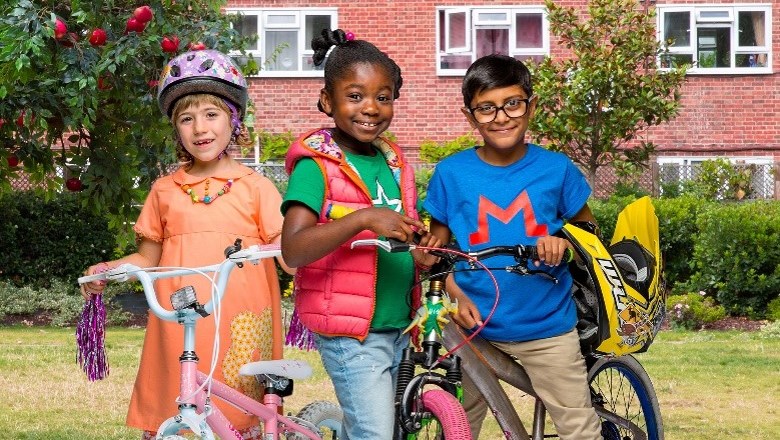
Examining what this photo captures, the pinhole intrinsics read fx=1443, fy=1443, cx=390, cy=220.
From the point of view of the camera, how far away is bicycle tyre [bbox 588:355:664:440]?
523cm

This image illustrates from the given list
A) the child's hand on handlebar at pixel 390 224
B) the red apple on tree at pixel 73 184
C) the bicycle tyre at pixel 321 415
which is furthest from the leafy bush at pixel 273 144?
the child's hand on handlebar at pixel 390 224

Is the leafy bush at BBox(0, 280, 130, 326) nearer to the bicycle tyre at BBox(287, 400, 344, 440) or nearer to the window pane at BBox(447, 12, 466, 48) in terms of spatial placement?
the window pane at BBox(447, 12, 466, 48)

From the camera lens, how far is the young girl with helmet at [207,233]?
189 inches

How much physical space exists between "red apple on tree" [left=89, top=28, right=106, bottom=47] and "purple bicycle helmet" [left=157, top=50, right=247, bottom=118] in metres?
1.65

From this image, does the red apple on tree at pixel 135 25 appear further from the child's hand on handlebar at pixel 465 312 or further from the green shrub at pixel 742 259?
the green shrub at pixel 742 259

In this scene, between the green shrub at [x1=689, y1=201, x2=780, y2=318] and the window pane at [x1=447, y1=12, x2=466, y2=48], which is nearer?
the green shrub at [x1=689, y1=201, x2=780, y2=318]

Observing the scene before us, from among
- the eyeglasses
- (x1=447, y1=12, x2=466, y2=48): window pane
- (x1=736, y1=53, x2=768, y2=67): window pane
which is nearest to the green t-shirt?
the eyeglasses

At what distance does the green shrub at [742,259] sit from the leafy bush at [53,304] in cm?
650

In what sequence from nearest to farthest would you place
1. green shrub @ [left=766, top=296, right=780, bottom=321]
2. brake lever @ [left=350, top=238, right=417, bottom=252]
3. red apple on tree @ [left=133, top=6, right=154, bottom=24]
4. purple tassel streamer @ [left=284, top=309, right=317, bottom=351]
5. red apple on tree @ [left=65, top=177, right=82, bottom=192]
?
brake lever @ [left=350, top=238, right=417, bottom=252], purple tassel streamer @ [left=284, top=309, right=317, bottom=351], red apple on tree @ [left=133, top=6, right=154, bottom=24], red apple on tree @ [left=65, top=177, right=82, bottom=192], green shrub @ [left=766, top=296, right=780, bottom=321]

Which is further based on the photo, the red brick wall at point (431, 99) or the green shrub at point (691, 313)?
the red brick wall at point (431, 99)

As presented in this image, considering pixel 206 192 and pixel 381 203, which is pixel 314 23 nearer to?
pixel 206 192

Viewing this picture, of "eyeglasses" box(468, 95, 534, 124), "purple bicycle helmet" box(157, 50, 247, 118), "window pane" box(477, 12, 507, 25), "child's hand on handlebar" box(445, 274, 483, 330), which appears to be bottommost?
"child's hand on handlebar" box(445, 274, 483, 330)

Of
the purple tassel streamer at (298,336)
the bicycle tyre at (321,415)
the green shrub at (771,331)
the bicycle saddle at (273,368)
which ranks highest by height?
the purple tassel streamer at (298,336)

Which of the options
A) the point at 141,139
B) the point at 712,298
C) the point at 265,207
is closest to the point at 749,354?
the point at 712,298
